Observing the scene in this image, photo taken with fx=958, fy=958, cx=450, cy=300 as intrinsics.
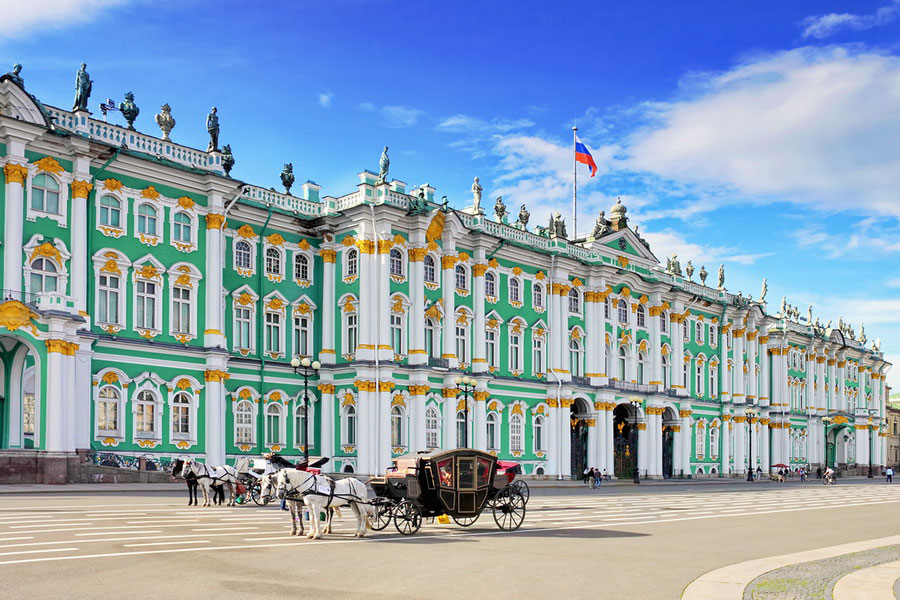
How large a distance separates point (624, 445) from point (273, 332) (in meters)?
29.9

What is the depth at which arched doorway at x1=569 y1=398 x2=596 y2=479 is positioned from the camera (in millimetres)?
64562

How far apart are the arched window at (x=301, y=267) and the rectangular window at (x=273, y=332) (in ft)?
8.80

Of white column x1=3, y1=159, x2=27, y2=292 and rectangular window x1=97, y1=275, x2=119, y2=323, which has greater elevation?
white column x1=3, y1=159, x2=27, y2=292

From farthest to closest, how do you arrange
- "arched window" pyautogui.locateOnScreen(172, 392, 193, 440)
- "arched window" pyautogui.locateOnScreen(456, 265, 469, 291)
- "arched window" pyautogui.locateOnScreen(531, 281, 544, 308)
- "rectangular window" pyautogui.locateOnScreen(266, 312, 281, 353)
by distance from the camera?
"arched window" pyautogui.locateOnScreen(531, 281, 544, 308), "arched window" pyautogui.locateOnScreen(456, 265, 469, 291), "rectangular window" pyautogui.locateOnScreen(266, 312, 281, 353), "arched window" pyautogui.locateOnScreen(172, 392, 193, 440)

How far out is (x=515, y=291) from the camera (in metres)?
60.8

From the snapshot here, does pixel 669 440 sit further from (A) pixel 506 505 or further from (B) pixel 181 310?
(A) pixel 506 505

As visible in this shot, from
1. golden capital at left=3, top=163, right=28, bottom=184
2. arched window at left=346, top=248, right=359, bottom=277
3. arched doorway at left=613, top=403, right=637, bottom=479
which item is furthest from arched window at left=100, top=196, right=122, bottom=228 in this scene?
arched doorway at left=613, top=403, right=637, bottom=479

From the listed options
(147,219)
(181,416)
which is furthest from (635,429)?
(147,219)

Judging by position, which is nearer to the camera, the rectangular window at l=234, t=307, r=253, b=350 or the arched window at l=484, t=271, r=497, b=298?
the rectangular window at l=234, t=307, r=253, b=350

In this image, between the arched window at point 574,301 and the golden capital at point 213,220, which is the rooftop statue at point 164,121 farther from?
the arched window at point 574,301

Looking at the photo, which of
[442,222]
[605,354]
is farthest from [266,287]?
[605,354]

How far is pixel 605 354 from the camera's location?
6612 cm

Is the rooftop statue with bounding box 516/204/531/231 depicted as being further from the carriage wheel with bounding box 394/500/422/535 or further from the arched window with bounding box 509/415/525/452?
the carriage wheel with bounding box 394/500/422/535

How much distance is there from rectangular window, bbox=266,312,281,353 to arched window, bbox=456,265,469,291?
11423 millimetres
